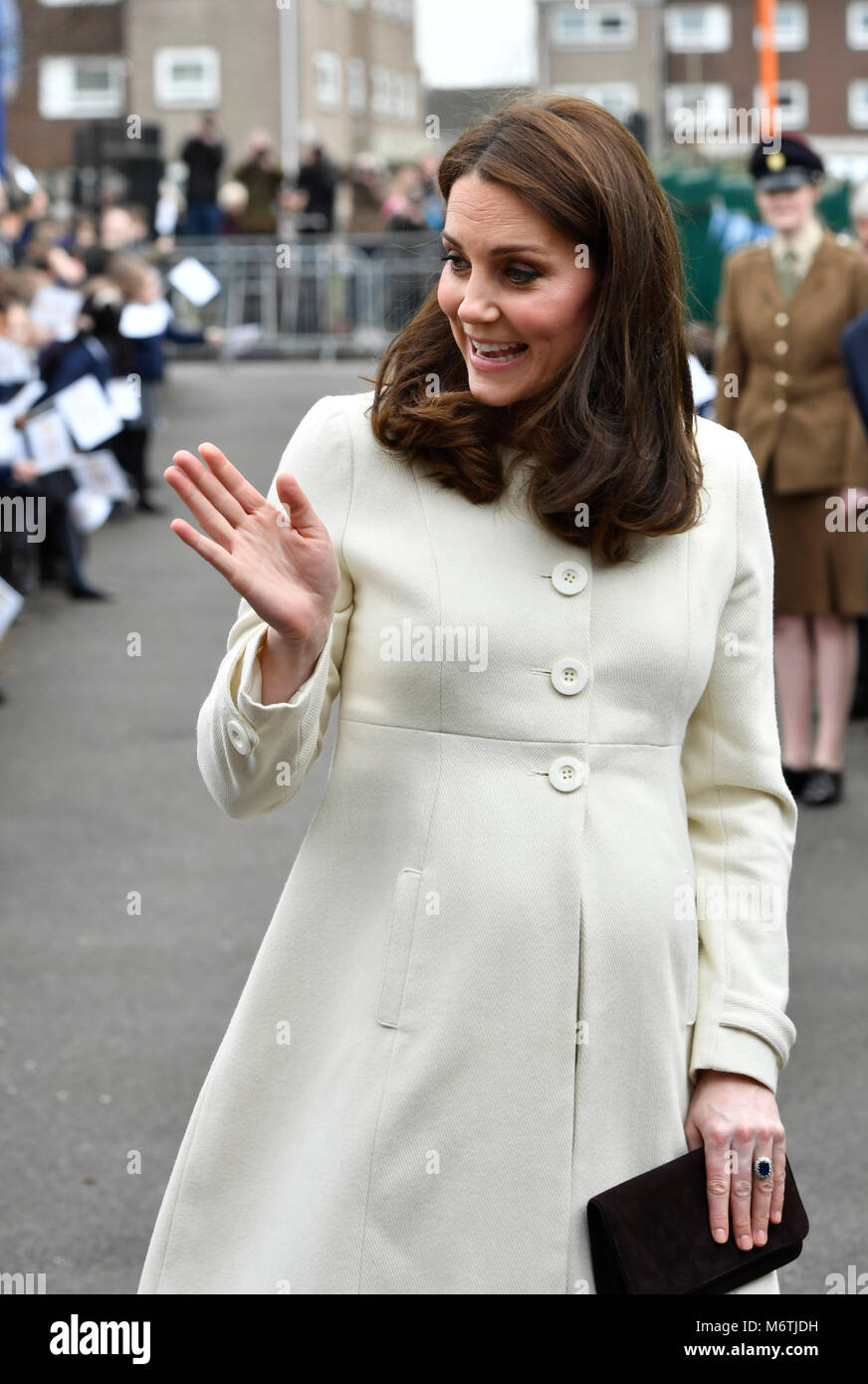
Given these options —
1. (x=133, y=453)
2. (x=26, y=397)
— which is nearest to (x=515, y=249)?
(x=26, y=397)

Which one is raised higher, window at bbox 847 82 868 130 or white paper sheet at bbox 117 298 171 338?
window at bbox 847 82 868 130

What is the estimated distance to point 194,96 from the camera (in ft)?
172

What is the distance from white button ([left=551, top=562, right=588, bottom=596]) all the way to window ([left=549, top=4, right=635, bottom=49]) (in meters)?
70.9

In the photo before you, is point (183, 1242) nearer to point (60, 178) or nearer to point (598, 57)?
point (60, 178)

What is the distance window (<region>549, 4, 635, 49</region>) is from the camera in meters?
70.1

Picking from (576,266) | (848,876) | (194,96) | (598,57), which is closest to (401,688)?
(576,266)

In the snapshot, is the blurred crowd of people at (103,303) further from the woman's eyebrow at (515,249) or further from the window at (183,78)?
the window at (183,78)

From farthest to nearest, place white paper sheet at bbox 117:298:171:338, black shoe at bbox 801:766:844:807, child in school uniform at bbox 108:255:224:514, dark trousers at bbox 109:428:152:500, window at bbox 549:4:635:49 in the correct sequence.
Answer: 1. window at bbox 549:4:635:49
2. dark trousers at bbox 109:428:152:500
3. child in school uniform at bbox 108:255:224:514
4. white paper sheet at bbox 117:298:171:338
5. black shoe at bbox 801:766:844:807

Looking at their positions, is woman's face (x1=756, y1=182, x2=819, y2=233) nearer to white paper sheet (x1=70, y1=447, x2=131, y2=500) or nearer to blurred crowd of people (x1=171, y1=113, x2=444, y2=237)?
white paper sheet (x1=70, y1=447, x2=131, y2=500)

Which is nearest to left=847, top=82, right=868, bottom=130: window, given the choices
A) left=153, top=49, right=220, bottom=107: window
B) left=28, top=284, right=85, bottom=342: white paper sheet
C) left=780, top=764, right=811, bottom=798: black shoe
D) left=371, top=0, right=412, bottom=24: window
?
left=371, top=0, right=412, bottom=24: window

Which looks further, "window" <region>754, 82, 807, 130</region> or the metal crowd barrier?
"window" <region>754, 82, 807, 130</region>

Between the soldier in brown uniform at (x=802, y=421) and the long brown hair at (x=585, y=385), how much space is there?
5.39 m

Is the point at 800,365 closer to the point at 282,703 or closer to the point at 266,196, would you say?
the point at 282,703

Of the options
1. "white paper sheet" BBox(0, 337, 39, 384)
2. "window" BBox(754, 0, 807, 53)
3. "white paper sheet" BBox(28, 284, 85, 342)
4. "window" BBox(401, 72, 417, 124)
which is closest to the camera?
"white paper sheet" BBox(0, 337, 39, 384)
